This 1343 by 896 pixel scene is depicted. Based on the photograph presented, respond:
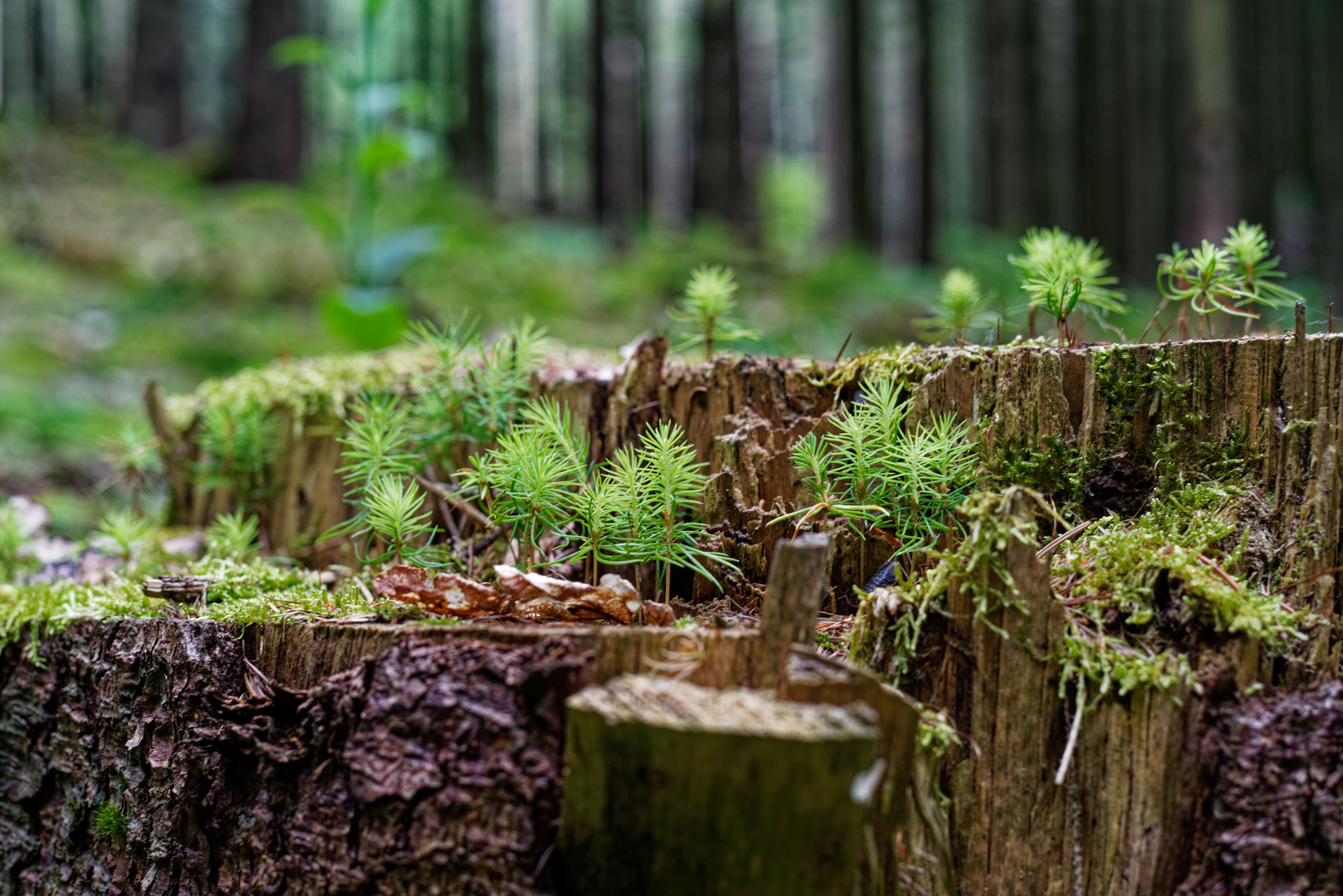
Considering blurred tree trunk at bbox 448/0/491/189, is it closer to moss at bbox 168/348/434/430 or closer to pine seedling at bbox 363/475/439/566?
moss at bbox 168/348/434/430

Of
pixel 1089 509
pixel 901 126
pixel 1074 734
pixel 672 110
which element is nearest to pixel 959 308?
pixel 1089 509

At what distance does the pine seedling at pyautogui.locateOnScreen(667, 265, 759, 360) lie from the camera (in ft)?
7.17

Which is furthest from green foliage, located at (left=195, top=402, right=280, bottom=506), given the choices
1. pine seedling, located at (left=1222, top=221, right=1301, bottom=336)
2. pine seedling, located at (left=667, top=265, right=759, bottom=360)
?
pine seedling, located at (left=1222, top=221, right=1301, bottom=336)

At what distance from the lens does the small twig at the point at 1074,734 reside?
136 cm

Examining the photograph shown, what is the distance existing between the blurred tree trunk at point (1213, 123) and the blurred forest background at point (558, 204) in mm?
32

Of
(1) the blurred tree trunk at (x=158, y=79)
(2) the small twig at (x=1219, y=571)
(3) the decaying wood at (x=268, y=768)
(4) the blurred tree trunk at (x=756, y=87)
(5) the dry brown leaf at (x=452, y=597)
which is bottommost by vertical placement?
(3) the decaying wood at (x=268, y=768)

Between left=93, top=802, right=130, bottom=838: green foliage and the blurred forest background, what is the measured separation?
228 centimetres

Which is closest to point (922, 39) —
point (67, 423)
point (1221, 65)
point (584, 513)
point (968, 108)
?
point (1221, 65)

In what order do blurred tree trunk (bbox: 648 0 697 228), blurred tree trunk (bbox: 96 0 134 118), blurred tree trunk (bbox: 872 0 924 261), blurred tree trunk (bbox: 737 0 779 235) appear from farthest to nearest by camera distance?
blurred tree trunk (bbox: 648 0 697 228) < blurred tree trunk (bbox: 96 0 134 118) < blurred tree trunk (bbox: 737 0 779 235) < blurred tree trunk (bbox: 872 0 924 261)

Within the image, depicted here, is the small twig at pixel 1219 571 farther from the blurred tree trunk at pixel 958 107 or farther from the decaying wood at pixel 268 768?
the blurred tree trunk at pixel 958 107

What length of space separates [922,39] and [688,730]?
13643mm

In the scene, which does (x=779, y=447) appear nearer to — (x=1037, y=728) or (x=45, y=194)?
(x=1037, y=728)

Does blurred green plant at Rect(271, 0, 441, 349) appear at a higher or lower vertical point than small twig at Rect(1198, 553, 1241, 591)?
higher

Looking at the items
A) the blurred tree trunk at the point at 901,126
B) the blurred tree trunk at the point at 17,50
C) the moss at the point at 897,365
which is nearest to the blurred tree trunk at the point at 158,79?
the blurred tree trunk at the point at 901,126
